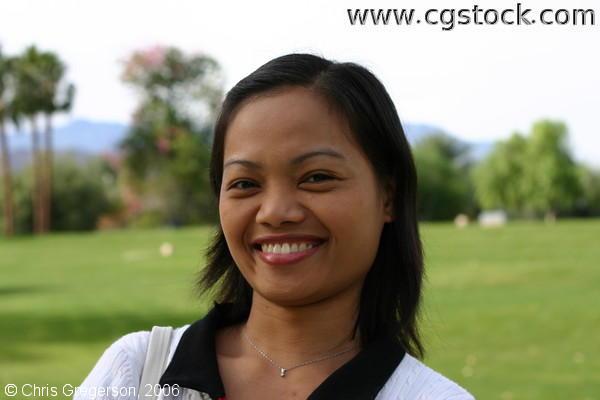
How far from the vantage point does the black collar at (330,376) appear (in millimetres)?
1766

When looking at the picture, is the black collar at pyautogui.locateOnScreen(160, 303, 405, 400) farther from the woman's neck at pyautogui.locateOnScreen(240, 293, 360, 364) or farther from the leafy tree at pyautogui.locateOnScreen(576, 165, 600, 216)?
the leafy tree at pyautogui.locateOnScreen(576, 165, 600, 216)

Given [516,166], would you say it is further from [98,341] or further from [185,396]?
[185,396]

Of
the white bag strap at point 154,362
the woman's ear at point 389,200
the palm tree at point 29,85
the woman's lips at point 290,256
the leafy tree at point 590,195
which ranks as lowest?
the leafy tree at point 590,195

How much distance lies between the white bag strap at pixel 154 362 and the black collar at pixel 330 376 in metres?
0.02

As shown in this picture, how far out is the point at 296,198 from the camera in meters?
1.72

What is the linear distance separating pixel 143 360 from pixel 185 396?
4.7 inches

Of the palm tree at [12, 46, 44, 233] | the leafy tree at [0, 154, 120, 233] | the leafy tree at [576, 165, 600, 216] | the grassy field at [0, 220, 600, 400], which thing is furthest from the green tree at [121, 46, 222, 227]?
the leafy tree at [576, 165, 600, 216]

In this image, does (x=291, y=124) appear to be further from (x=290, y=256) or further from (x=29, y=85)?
(x=29, y=85)

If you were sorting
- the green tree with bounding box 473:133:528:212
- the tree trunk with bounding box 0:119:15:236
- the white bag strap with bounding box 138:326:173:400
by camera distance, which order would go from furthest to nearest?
the green tree with bounding box 473:133:528:212 < the tree trunk with bounding box 0:119:15:236 < the white bag strap with bounding box 138:326:173:400

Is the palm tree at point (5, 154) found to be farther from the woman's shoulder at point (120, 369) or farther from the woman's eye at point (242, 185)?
the woman's eye at point (242, 185)

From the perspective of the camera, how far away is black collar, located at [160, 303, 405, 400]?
69.5 inches

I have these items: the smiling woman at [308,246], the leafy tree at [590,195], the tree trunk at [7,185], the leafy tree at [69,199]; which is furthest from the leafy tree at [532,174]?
the smiling woman at [308,246]

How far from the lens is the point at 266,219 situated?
173cm

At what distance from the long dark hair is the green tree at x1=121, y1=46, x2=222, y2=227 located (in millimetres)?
43981
